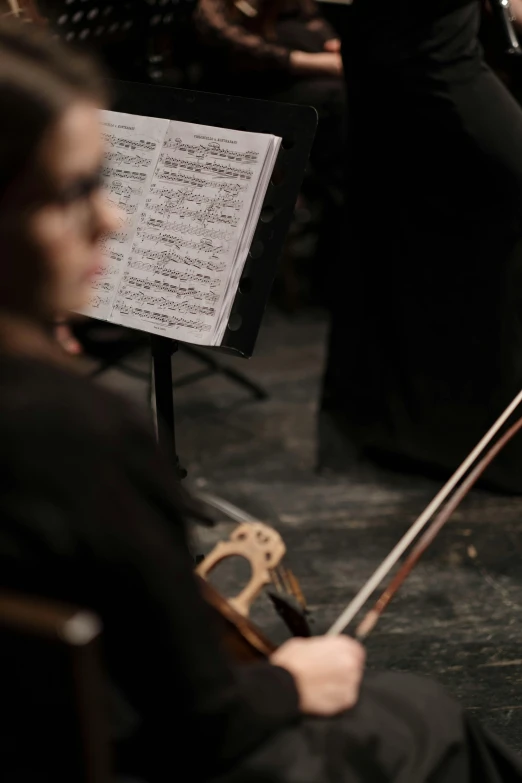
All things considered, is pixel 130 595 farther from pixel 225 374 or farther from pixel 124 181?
pixel 225 374

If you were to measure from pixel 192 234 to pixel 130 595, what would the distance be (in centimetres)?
91

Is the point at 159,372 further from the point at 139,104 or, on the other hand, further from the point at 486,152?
the point at 486,152

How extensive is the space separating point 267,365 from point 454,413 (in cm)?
96

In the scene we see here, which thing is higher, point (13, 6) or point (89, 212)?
point (89, 212)

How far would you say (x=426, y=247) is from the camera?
2260 mm

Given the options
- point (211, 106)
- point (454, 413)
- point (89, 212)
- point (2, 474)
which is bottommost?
point (454, 413)

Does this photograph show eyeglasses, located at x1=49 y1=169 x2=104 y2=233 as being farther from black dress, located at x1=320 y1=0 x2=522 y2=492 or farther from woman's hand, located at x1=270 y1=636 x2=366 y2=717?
black dress, located at x1=320 y1=0 x2=522 y2=492

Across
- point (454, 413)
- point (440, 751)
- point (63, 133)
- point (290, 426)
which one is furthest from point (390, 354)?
point (63, 133)

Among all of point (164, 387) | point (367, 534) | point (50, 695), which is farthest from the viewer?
point (367, 534)

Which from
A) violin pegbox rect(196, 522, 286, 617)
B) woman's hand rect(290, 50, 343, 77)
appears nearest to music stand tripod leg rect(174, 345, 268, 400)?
woman's hand rect(290, 50, 343, 77)

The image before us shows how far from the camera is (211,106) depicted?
4.99 ft

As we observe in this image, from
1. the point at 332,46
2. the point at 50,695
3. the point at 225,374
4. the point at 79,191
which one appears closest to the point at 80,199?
the point at 79,191

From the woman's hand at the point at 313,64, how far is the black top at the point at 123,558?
9.03ft

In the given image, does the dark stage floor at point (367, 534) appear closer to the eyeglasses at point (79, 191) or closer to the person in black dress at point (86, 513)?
the person in black dress at point (86, 513)
